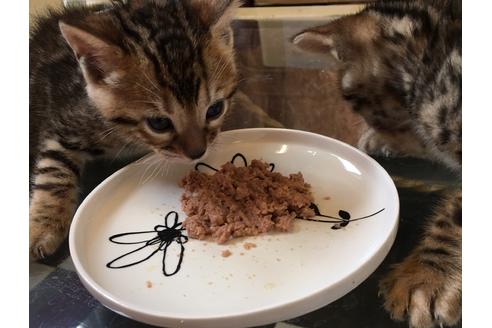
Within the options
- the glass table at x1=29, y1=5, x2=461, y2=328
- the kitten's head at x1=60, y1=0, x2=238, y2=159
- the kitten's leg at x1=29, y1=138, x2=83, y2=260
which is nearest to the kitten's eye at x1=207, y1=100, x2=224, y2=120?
the kitten's head at x1=60, y1=0, x2=238, y2=159

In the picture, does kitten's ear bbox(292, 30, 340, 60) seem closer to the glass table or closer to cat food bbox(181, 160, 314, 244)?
the glass table

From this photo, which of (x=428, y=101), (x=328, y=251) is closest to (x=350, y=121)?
(x=428, y=101)

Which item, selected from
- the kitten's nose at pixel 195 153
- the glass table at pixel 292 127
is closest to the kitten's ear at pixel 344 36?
the glass table at pixel 292 127

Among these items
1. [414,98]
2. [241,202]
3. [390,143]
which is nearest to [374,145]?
[390,143]

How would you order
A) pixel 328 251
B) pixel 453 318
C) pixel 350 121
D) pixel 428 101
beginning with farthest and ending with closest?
pixel 350 121 → pixel 428 101 → pixel 328 251 → pixel 453 318

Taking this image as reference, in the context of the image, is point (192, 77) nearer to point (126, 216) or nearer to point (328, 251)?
point (126, 216)

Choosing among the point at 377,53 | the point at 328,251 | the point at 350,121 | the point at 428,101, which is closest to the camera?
the point at 328,251

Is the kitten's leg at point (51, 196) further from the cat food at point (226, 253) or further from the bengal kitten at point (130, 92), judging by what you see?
the cat food at point (226, 253)
